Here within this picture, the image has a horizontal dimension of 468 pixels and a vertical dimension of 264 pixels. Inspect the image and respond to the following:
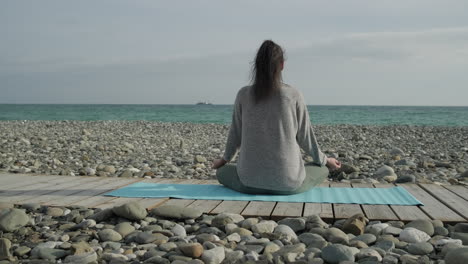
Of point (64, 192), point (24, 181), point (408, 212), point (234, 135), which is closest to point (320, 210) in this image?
point (408, 212)

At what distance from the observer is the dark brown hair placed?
11.7 ft

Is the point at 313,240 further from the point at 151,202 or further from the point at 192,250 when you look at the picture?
the point at 151,202

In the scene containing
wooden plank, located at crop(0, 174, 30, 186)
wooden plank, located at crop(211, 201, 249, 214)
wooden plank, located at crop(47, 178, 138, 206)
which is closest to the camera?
wooden plank, located at crop(211, 201, 249, 214)

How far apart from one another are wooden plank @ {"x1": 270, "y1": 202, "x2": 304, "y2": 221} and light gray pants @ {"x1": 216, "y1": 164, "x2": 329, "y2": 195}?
1.01ft

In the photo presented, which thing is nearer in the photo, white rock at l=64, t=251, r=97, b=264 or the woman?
white rock at l=64, t=251, r=97, b=264

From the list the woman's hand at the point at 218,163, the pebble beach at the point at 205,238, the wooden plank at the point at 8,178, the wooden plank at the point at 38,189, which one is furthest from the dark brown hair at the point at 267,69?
the wooden plank at the point at 8,178

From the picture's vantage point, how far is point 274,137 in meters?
3.83

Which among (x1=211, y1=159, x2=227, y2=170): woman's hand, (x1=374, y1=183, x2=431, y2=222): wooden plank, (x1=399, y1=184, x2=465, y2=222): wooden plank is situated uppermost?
(x1=211, y1=159, x2=227, y2=170): woman's hand

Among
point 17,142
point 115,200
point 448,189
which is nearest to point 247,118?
point 115,200

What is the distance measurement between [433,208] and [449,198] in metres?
0.48

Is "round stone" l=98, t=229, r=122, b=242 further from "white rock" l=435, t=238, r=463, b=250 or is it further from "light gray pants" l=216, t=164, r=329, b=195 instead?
"white rock" l=435, t=238, r=463, b=250

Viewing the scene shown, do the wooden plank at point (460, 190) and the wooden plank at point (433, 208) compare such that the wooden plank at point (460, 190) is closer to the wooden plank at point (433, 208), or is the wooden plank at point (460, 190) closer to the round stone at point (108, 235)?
the wooden plank at point (433, 208)

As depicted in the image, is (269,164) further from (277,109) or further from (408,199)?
(408,199)

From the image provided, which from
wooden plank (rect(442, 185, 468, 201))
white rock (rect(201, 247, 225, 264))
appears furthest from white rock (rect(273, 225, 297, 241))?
wooden plank (rect(442, 185, 468, 201))
